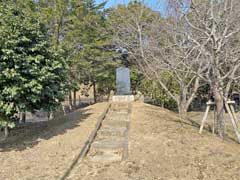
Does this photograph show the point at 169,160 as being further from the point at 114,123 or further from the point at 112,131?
the point at 114,123

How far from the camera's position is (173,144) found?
7.67 m

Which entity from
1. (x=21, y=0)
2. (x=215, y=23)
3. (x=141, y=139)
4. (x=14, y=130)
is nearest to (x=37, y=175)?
(x=141, y=139)

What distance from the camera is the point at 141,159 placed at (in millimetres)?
6641

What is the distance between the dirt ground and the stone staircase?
197mm

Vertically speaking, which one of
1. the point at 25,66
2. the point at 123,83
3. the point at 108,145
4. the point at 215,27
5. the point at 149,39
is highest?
the point at 149,39

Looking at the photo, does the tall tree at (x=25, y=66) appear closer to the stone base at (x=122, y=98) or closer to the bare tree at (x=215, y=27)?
the bare tree at (x=215, y=27)

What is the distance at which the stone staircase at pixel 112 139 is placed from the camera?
6.87 metres

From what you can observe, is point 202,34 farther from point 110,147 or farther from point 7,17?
point 7,17

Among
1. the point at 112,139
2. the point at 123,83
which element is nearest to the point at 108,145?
the point at 112,139

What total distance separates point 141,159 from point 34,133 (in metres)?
3.52

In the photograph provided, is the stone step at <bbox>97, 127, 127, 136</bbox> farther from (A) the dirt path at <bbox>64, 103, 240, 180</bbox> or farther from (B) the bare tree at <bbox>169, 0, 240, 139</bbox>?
(B) the bare tree at <bbox>169, 0, 240, 139</bbox>

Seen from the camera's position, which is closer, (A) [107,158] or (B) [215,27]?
(A) [107,158]

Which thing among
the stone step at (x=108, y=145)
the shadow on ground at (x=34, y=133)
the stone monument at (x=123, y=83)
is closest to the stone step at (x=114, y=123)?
the shadow on ground at (x=34, y=133)

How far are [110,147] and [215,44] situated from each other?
11.0ft
